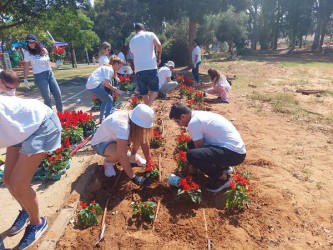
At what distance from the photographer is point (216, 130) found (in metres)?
3.62

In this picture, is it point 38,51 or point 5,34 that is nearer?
point 38,51

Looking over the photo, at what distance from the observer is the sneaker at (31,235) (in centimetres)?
274

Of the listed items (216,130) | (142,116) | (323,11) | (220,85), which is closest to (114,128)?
(142,116)

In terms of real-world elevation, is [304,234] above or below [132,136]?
below

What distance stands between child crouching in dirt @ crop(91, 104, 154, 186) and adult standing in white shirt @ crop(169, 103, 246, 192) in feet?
1.39

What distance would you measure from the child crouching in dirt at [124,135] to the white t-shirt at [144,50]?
2.67 m

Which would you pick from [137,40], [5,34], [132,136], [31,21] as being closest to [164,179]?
[132,136]

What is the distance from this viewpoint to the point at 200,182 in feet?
13.1

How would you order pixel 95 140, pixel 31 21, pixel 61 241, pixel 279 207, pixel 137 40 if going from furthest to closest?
pixel 31 21 → pixel 137 40 → pixel 95 140 → pixel 279 207 → pixel 61 241

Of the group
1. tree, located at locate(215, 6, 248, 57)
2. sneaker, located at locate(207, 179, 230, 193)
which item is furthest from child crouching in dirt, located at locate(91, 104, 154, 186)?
tree, located at locate(215, 6, 248, 57)

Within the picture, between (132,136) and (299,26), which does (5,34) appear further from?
(299,26)

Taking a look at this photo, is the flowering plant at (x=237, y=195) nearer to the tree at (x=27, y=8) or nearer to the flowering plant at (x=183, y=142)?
the flowering plant at (x=183, y=142)

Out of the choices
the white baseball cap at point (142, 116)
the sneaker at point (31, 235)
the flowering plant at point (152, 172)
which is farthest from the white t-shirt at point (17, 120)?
the flowering plant at point (152, 172)

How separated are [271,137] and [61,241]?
13.7 feet
